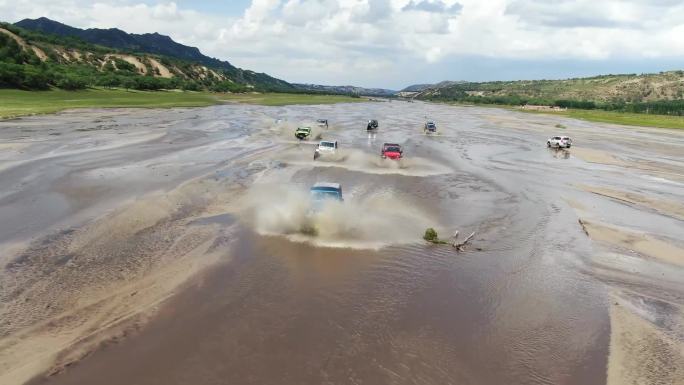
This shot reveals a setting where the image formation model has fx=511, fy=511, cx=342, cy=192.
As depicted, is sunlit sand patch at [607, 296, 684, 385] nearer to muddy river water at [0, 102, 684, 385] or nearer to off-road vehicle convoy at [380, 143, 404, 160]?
muddy river water at [0, 102, 684, 385]

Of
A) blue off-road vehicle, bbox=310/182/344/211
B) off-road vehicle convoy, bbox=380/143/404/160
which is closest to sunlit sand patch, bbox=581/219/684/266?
blue off-road vehicle, bbox=310/182/344/211

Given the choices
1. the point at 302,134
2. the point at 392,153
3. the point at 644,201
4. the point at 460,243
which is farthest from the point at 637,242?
the point at 302,134

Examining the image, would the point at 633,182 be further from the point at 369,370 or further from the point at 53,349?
the point at 53,349

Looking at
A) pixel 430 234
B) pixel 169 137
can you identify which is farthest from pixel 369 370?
pixel 169 137

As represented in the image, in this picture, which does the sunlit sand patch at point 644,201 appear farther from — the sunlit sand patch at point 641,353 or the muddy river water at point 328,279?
the sunlit sand patch at point 641,353

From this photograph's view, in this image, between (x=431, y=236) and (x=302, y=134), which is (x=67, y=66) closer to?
(x=302, y=134)

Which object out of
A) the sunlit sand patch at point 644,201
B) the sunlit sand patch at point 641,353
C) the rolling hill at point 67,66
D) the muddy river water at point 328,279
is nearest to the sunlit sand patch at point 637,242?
the muddy river water at point 328,279
